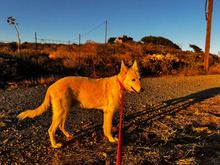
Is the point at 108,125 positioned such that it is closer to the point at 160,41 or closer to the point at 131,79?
the point at 131,79

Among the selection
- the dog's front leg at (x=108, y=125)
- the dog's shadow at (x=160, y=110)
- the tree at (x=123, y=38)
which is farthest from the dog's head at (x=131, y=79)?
the tree at (x=123, y=38)

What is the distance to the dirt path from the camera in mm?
2500

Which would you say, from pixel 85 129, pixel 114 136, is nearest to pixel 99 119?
pixel 85 129

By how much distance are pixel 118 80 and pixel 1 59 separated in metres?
8.27

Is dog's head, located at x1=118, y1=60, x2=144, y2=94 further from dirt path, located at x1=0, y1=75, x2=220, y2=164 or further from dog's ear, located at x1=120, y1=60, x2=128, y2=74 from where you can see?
dirt path, located at x1=0, y1=75, x2=220, y2=164

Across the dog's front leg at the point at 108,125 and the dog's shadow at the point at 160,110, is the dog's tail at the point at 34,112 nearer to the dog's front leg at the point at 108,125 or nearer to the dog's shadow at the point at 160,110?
the dog's front leg at the point at 108,125

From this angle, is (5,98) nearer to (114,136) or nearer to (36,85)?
(36,85)

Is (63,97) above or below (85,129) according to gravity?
above

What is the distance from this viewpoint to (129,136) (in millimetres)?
3277

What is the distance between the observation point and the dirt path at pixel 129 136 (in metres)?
2.50

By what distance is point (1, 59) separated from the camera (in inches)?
326

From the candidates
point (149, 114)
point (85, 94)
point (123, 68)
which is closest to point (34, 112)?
point (85, 94)

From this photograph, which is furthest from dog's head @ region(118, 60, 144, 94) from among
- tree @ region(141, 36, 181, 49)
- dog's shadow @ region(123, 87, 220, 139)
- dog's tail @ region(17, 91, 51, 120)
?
tree @ region(141, 36, 181, 49)

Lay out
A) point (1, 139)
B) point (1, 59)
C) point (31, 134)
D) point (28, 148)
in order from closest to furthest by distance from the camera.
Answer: point (28, 148) < point (1, 139) < point (31, 134) < point (1, 59)
